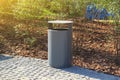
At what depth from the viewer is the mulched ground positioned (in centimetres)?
828

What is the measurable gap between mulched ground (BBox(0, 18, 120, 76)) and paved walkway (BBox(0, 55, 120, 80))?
416 millimetres

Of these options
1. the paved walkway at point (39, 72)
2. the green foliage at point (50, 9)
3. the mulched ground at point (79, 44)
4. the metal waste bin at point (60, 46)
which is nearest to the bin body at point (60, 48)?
the metal waste bin at point (60, 46)

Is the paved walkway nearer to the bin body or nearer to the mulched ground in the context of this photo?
the bin body

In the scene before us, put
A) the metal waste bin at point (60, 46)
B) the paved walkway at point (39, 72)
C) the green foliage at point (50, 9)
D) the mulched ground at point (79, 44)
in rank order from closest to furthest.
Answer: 1. the paved walkway at point (39, 72)
2. the metal waste bin at point (60, 46)
3. the mulched ground at point (79, 44)
4. the green foliage at point (50, 9)

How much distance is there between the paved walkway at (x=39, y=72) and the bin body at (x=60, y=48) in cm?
18

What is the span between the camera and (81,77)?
717 cm

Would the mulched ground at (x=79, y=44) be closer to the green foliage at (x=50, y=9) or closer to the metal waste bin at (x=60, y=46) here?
the metal waste bin at (x=60, y=46)

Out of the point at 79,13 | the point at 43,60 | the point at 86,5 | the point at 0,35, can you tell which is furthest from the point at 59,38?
the point at 0,35

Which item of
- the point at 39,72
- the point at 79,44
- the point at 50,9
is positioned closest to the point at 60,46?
the point at 39,72

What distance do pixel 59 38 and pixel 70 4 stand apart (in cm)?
261

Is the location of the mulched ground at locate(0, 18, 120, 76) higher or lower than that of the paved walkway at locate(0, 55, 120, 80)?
higher

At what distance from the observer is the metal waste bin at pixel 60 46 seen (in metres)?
7.74

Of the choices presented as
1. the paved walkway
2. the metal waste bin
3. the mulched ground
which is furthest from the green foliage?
the paved walkway

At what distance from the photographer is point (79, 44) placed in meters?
9.87
